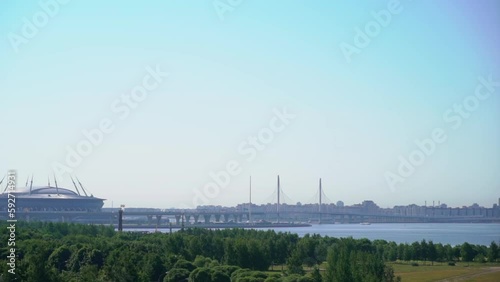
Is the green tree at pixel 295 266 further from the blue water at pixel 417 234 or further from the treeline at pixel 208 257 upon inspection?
the blue water at pixel 417 234

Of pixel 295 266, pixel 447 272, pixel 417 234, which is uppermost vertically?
pixel 295 266

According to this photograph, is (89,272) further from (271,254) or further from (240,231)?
(240,231)

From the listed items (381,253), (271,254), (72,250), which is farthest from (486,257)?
(72,250)

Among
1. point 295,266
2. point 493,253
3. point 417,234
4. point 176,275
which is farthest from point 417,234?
point 176,275

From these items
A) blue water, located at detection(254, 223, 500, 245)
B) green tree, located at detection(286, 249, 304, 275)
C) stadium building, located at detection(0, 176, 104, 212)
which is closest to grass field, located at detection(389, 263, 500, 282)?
A: green tree, located at detection(286, 249, 304, 275)

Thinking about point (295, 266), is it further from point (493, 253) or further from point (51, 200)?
point (51, 200)

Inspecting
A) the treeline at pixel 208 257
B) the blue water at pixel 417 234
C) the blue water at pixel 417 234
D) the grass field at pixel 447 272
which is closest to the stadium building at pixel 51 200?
the blue water at pixel 417 234
